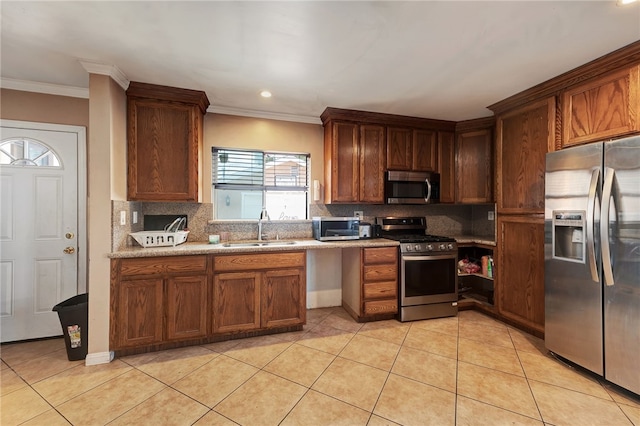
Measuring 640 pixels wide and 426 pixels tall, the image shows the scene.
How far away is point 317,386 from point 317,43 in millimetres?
2495

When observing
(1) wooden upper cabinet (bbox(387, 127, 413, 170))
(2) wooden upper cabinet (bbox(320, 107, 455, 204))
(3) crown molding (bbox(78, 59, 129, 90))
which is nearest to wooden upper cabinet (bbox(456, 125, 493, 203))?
(2) wooden upper cabinet (bbox(320, 107, 455, 204))

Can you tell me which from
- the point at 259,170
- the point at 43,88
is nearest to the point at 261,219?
the point at 259,170

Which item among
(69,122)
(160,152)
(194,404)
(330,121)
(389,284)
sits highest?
(330,121)

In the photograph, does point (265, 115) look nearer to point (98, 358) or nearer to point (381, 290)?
point (381, 290)

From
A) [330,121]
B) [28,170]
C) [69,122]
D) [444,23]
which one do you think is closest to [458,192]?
[330,121]

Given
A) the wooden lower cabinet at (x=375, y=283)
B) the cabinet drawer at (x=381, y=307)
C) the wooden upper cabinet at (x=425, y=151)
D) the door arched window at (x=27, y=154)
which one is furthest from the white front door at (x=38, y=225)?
the wooden upper cabinet at (x=425, y=151)

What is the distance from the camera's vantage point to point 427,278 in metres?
3.07

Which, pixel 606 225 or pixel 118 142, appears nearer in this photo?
pixel 606 225

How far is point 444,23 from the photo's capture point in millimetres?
1687

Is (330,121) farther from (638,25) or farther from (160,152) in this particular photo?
(638,25)

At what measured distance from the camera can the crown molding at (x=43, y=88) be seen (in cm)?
244

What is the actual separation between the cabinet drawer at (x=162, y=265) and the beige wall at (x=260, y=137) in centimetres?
91

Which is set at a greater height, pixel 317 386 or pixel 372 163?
pixel 372 163

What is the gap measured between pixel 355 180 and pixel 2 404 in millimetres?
3409
